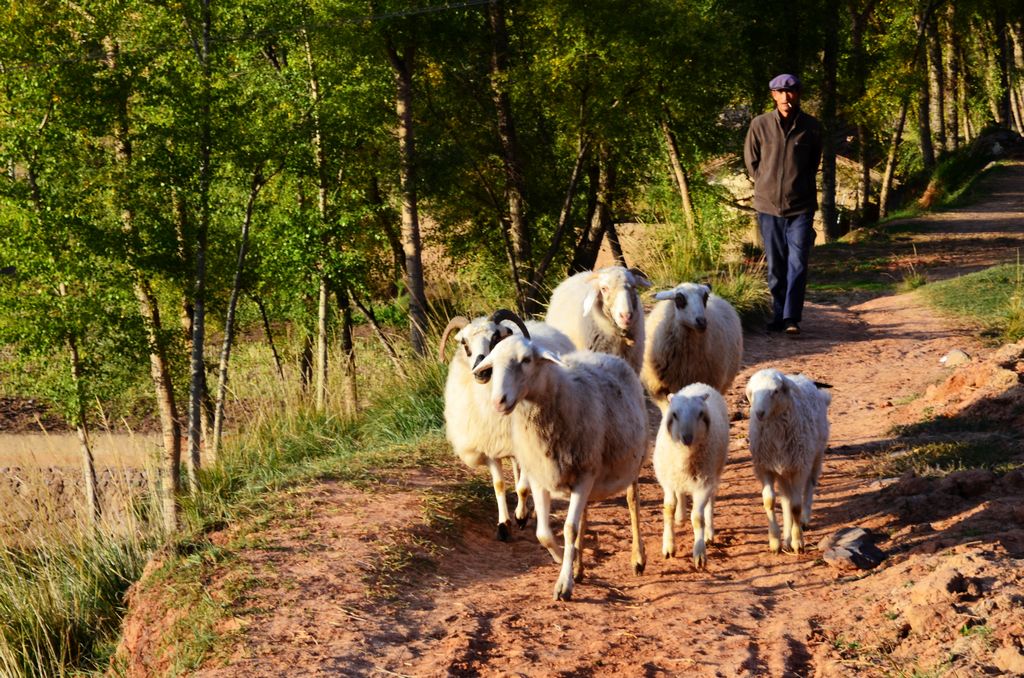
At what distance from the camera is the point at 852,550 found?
6.77 meters

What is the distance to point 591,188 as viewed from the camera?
2652 cm

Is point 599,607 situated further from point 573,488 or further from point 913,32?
point 913,32

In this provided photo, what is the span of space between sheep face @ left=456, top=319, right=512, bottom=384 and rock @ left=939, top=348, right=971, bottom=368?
6.62m

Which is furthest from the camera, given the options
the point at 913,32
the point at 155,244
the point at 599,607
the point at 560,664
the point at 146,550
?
the point at 913,32

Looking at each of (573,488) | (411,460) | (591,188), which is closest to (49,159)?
(591,188)

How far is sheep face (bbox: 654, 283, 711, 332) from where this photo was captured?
9305mm

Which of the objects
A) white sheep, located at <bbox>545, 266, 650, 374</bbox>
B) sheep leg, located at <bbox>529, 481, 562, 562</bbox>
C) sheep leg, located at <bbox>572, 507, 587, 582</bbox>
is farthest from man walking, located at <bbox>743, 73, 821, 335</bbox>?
sheep leg, located at <bbox>529, 481, 562, 562</bbox>

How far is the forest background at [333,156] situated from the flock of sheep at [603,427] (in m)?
6.13

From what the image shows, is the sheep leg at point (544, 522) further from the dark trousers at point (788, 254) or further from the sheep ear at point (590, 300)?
the dark trousers at point (788, 254)

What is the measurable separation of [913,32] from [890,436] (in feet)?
84.7

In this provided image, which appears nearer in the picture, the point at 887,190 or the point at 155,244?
the point at 155,244

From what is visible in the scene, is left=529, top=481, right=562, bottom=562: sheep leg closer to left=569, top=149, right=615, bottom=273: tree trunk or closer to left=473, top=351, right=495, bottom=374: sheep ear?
left=473, top=351, right=495, bottom=374: sheep ear

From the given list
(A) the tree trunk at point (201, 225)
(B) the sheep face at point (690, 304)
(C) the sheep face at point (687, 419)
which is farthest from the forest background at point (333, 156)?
(C) the sheep face at point (687, 419)

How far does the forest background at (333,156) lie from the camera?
20.3 m
